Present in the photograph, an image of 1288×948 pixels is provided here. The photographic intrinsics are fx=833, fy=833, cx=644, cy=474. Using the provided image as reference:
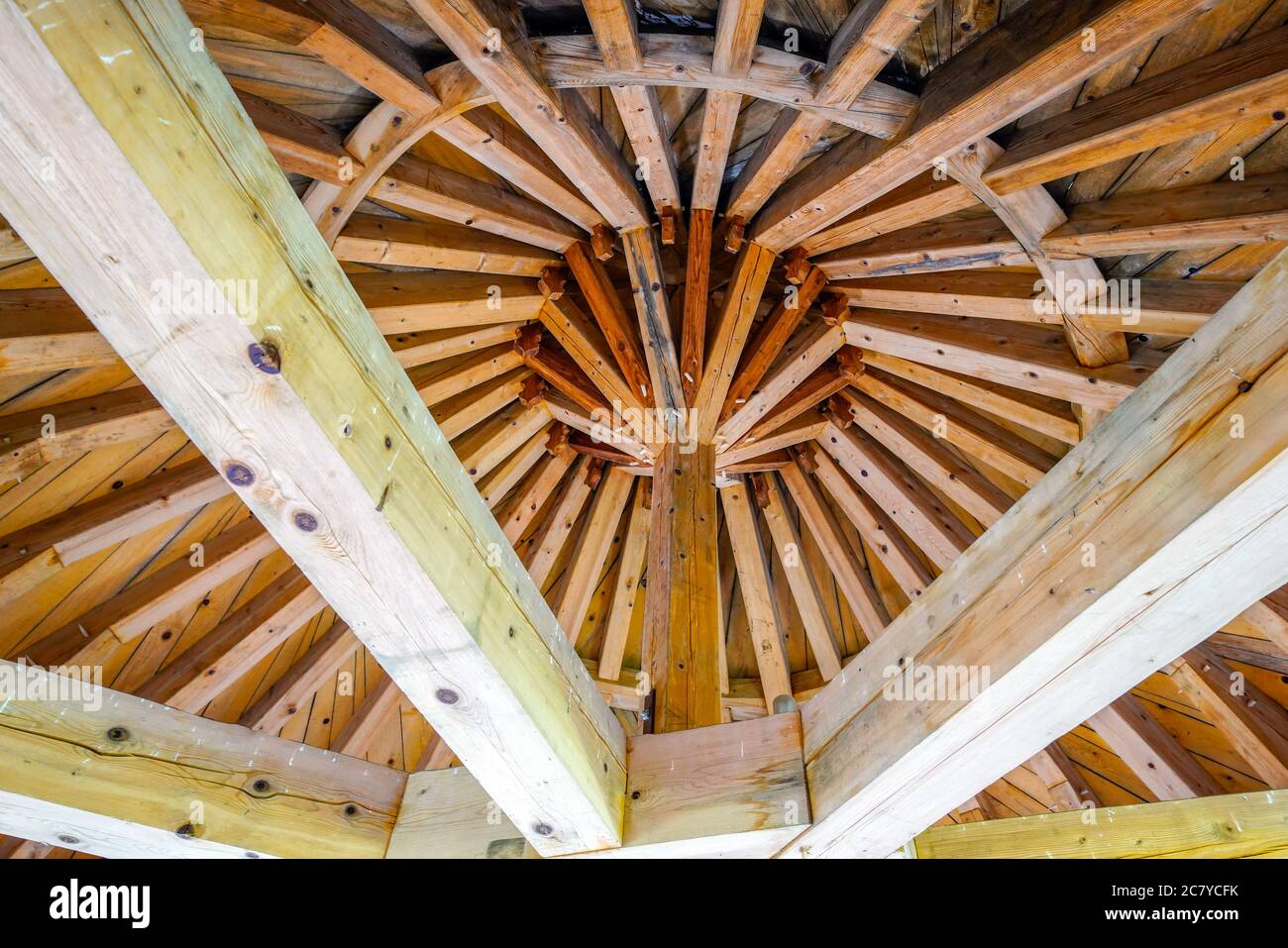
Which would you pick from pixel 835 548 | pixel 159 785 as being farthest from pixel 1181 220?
pixel 159 785

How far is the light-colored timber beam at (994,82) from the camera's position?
2242 mm

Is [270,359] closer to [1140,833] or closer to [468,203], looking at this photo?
[1140,833]

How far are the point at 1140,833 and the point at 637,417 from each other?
2637mm

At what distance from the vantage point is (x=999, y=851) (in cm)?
247

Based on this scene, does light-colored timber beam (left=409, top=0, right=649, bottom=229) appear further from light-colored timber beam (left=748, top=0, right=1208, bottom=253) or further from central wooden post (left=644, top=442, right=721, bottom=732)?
central wooden post (left=644, top=442, right=721, bottom=732)

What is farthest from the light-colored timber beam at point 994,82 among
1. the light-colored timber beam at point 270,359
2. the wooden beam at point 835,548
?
the wooden beam at point 835,548

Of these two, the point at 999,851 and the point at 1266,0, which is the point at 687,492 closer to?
the point at 999,851

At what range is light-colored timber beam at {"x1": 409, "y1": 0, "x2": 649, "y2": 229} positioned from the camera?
250 cm

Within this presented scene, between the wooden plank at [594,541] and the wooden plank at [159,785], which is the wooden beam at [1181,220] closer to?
the wooden plank at [159,785]

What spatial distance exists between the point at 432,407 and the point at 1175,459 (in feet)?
13.0

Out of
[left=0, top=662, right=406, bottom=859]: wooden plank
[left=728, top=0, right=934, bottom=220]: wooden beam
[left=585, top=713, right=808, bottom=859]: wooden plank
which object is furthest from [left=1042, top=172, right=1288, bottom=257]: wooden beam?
[left=0, top=662, right=406, bottom=859]: wooden plank

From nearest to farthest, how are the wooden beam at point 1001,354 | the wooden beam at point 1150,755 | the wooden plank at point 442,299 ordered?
the wooden beam at point 1001,354 < the wooden plank at point 442,299 < the wooden beam at point 1150,755

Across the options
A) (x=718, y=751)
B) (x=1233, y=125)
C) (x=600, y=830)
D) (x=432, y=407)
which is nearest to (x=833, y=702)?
(x=718, y=751)

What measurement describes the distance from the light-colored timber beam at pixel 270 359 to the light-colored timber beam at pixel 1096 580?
29.1 inches
